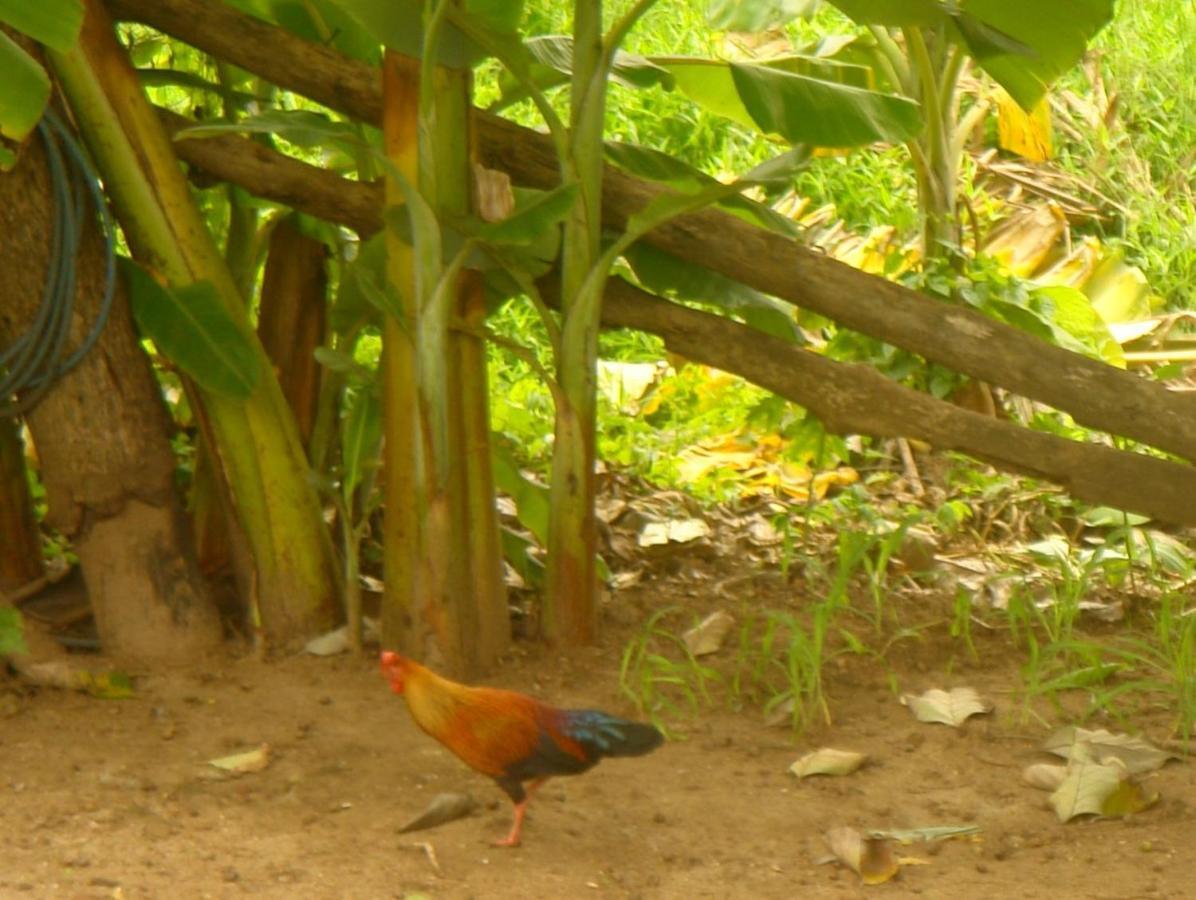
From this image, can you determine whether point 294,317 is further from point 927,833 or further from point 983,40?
point 927,833

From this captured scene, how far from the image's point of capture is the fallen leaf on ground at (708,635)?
3871 mm

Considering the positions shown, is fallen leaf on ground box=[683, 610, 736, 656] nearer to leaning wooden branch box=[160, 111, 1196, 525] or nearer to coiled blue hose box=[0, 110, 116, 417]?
leaning wooden branch box=[160, 111, 1196, 525]

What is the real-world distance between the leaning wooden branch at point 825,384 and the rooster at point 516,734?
1066mm

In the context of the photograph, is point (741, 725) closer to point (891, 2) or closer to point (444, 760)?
point (444, 760)

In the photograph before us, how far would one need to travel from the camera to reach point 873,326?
3.64 m

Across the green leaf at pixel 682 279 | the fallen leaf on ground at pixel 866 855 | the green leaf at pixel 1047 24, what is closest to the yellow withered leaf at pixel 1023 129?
the green leaf at pixel 1047 24

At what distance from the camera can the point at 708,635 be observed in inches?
154

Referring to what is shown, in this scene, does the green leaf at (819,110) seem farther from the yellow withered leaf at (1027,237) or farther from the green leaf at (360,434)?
the yellow withered leaf at (1027,237)

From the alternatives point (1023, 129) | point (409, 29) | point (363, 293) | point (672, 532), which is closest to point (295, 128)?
point (409, 29)

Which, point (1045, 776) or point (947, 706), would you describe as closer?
point (1045, 776)

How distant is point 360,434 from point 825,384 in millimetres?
1119

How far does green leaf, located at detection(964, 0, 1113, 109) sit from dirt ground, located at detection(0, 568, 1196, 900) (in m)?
1.43

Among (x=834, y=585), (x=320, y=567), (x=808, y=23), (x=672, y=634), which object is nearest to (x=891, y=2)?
(x=834, y=585)

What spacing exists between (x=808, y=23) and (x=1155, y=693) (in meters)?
4.54
